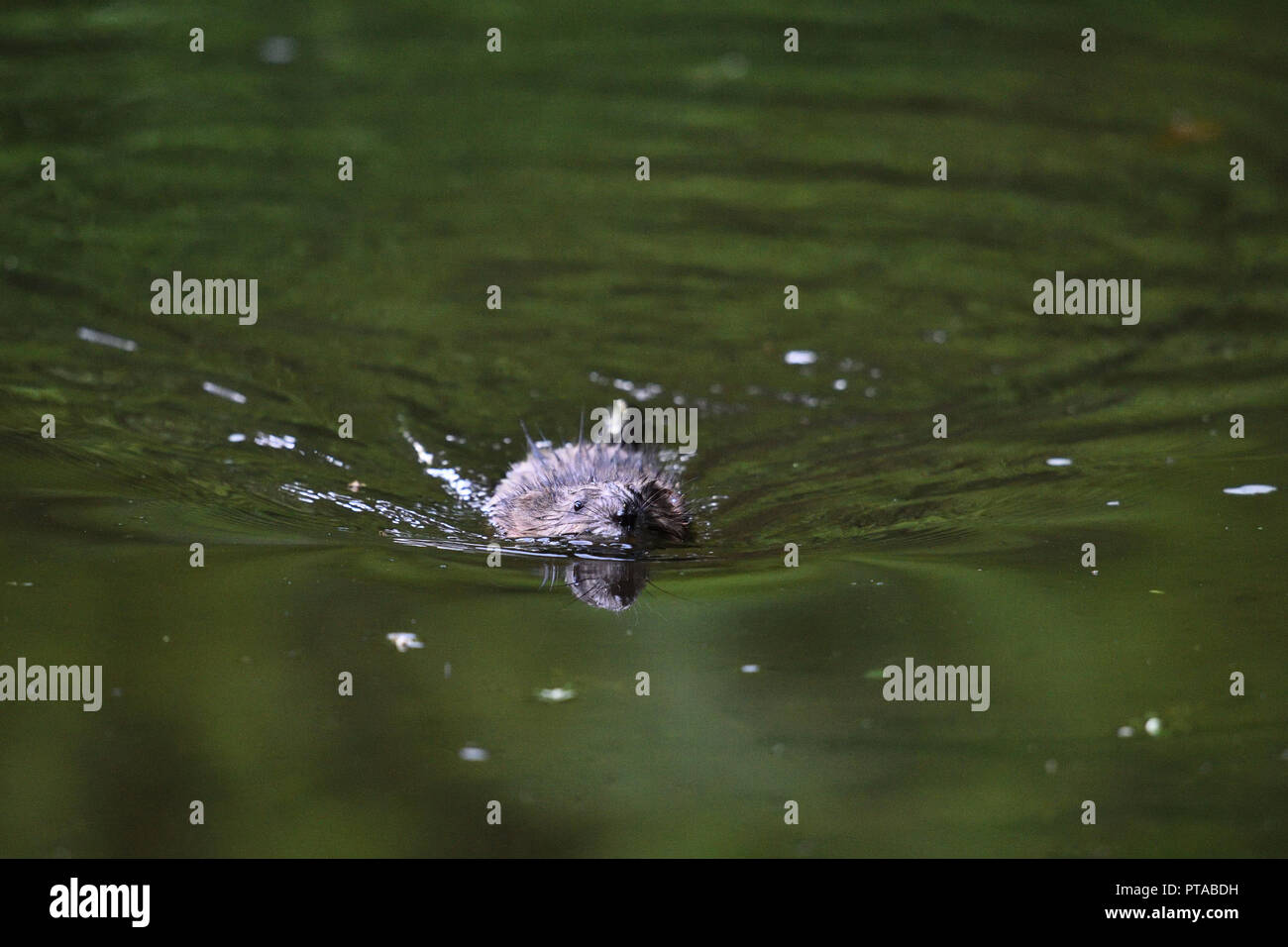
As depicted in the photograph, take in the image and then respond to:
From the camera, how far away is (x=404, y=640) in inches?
226

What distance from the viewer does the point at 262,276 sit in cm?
990

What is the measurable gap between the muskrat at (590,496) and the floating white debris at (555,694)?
4.74 ft

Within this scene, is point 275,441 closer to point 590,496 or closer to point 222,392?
point 222,392

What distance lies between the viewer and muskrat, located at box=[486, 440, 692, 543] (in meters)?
6.90

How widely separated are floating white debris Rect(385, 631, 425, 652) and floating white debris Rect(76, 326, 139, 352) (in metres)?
4.03

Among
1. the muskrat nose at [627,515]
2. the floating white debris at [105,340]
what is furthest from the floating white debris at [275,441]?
the muskrat nose at [627,515]

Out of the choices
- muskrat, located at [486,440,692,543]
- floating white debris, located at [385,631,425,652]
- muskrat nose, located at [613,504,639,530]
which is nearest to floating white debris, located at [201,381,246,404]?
muskrat, located at [486,440,692,543]

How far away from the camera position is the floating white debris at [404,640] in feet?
18.7

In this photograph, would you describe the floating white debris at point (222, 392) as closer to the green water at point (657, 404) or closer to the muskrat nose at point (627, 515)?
the green water at point (657, 404)

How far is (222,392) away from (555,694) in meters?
4.01

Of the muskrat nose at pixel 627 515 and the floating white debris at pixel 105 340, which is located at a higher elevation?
the floating white debris at pixel 105 340

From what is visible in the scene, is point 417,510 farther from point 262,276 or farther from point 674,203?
point 674,203

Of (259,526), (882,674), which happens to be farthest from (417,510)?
(882,674)

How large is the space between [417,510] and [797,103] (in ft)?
20.4
